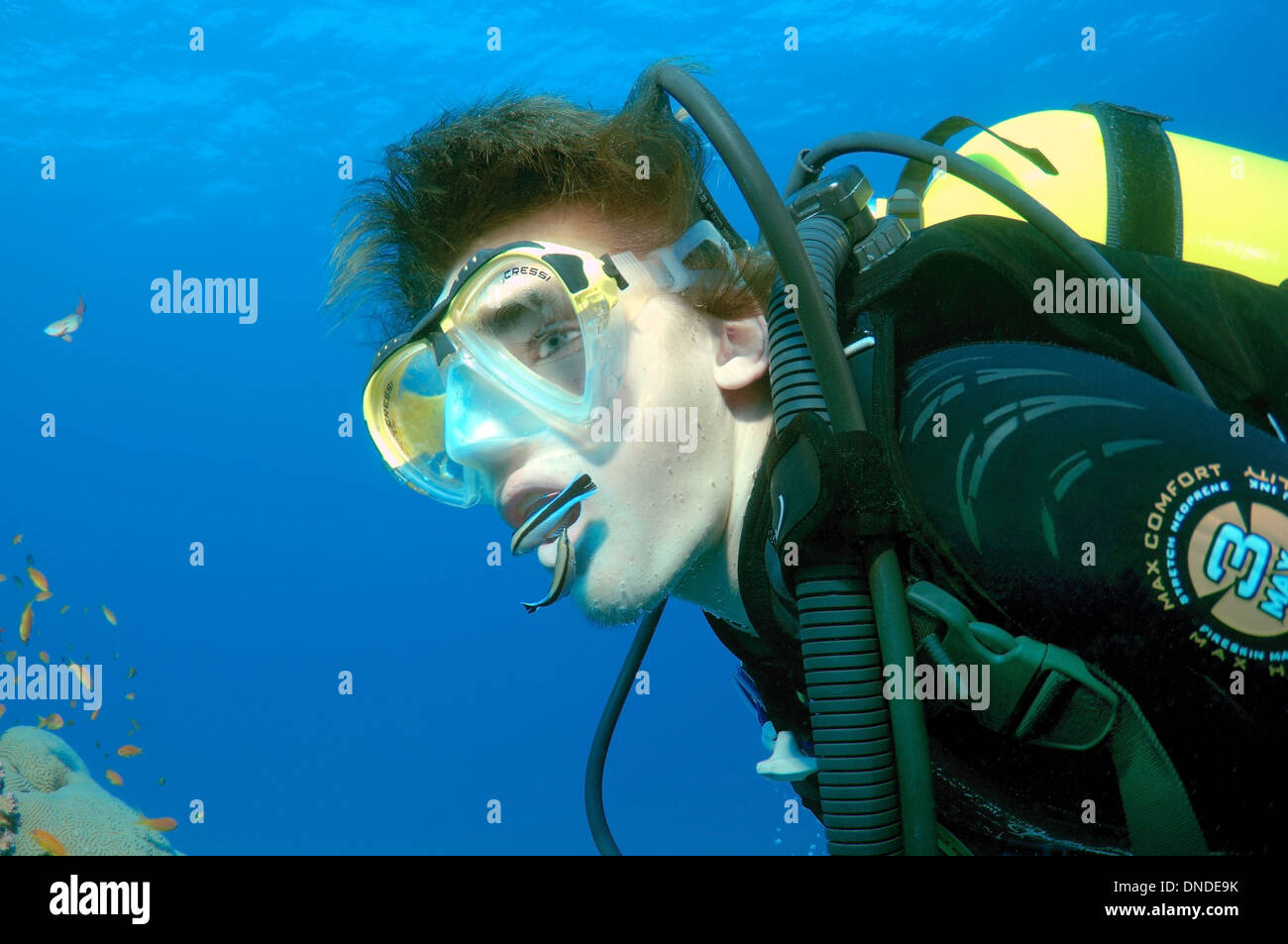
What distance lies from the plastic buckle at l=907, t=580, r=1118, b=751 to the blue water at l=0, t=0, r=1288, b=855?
3.11 meters

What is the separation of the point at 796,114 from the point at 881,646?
105 feet

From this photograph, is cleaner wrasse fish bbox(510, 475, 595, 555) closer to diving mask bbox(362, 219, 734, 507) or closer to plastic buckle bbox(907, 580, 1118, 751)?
diving mask bbox(362, 219, 734, 507)

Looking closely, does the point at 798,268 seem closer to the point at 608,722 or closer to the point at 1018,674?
the point at 1018,674

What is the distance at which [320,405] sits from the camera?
186 feet

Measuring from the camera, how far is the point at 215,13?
22172 mm

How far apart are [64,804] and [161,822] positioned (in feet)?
5.29

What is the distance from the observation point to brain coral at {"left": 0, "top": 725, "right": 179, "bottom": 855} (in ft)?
23.6

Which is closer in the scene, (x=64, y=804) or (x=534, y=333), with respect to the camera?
(x=534, y=333)
